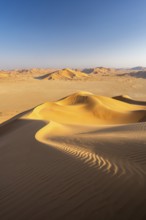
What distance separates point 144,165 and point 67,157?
1556mm

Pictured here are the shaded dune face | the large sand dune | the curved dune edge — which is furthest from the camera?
the shaded dune face

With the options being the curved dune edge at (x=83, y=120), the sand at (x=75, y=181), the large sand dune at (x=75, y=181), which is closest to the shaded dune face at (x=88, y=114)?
the curved dune edge at (x=83, y=120)

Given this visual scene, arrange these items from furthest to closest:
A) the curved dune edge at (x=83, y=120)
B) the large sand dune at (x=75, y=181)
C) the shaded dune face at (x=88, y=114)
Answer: the shaded dune face at (x=88, y=114) → the curved dune edge at (x=83, y=120) → the large sand dune at (x=75, y=181)

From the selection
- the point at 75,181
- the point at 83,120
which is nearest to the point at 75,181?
the point at 75,181

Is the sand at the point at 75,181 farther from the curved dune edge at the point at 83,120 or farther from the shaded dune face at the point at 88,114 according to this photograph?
the shaded dune face at the point at 88,114

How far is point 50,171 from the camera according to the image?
372cm

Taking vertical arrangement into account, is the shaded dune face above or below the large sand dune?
below

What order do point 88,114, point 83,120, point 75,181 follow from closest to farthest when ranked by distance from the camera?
point 75,181, point 83,120, point 88,114

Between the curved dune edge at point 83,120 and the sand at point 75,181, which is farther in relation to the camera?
the curved dune edge at point 83,120

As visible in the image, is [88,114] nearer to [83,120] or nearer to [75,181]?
[83,120]

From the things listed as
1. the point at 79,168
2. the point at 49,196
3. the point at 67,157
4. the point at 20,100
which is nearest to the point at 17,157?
the point at 67,157

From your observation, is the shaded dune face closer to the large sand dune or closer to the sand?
the sand

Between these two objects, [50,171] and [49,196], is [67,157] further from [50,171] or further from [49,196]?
[49,196]

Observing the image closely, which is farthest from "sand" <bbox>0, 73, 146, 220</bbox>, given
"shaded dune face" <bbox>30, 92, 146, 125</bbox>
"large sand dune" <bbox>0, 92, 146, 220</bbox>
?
"shaded dune face" <bbox>30, 92, 146, 125</bbox>
